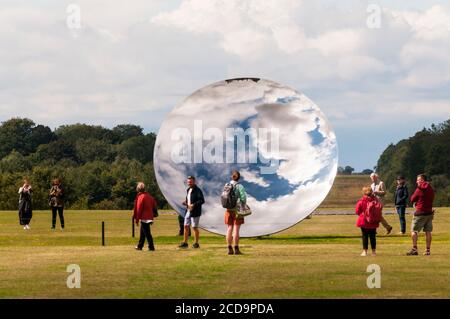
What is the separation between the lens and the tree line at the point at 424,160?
139875 millimetres

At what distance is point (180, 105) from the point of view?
124 ft

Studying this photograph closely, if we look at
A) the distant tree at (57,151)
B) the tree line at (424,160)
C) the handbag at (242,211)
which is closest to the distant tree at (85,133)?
the distant tree at (57,151)

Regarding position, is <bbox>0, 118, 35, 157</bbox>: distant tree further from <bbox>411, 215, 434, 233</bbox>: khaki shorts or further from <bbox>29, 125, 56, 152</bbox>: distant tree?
<bbox>411, 215, 434, 233</bbox>: khaki shorts

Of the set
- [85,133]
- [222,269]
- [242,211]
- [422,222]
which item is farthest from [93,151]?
[222,269]

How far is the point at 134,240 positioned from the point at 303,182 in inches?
226

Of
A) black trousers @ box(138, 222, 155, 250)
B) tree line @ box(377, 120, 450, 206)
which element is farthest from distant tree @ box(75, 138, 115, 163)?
black trousers @ box(138, 222, 155, 250)

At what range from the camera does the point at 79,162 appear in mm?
162375

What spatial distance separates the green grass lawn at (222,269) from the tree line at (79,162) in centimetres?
6213

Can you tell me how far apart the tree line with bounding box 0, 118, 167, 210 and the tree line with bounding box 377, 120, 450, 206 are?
3196 cm

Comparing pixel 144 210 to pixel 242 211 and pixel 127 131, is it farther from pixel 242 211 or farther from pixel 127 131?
pixel 127 131

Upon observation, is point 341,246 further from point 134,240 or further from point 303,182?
point 134,240

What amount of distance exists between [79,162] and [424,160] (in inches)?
1863

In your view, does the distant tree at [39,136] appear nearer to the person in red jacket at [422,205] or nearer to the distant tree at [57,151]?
the distant tree at [57,151]
